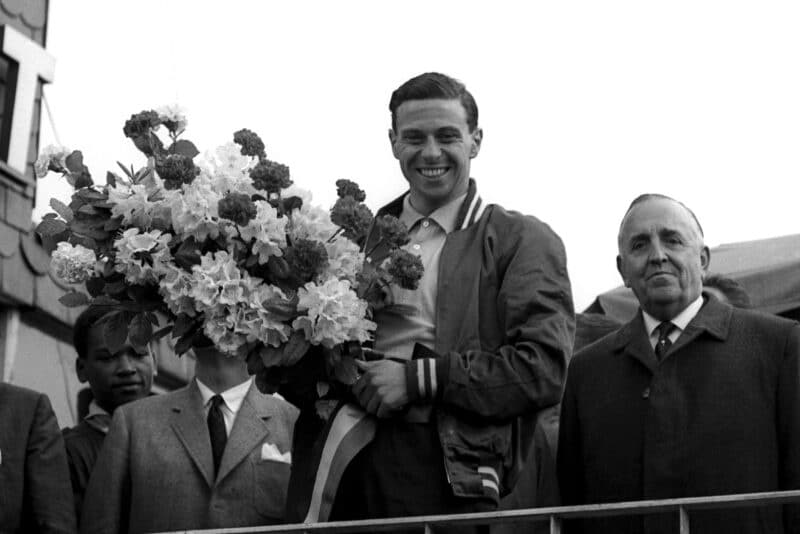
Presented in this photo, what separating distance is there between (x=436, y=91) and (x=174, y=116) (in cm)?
90

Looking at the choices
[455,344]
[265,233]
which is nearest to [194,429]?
[265,233]

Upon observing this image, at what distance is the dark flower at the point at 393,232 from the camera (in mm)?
6434

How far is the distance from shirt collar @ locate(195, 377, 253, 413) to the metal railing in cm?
158

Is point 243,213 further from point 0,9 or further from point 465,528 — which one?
point 0,9

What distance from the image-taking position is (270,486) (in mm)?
7336

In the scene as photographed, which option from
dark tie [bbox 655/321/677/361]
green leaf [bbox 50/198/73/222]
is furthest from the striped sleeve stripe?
green leaf [bbox 50/198/73/222]

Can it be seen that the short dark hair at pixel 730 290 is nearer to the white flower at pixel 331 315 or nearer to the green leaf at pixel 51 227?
the white flower at pixel 331 315

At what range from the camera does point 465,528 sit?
616 cm

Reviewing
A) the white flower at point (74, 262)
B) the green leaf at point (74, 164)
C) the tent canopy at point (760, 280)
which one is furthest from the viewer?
the tent canopy at point (760, 280)

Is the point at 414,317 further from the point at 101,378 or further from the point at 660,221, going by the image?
the point at 101,378

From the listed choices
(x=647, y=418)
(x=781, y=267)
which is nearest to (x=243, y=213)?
(x=647, y=418)

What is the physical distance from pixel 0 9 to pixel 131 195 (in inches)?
267

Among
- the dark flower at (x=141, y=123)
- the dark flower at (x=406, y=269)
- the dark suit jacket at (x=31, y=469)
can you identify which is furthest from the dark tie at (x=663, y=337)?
the dark suit jacket at (x=31, y=469)

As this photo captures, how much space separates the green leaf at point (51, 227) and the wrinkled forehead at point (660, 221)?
1932 millimetres
